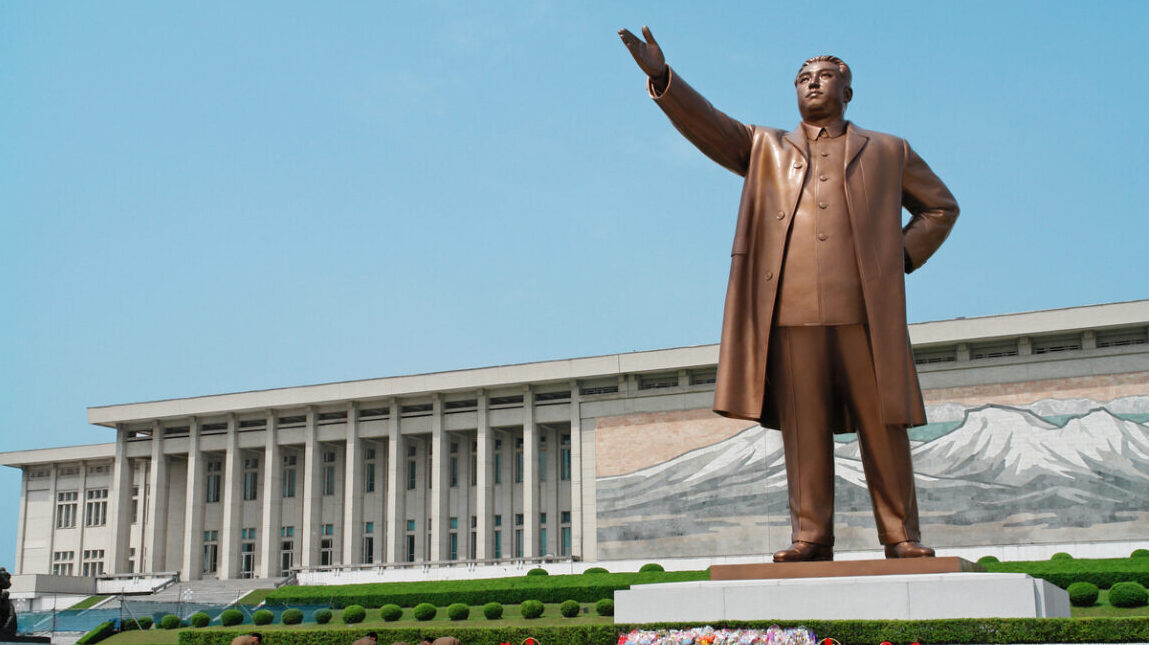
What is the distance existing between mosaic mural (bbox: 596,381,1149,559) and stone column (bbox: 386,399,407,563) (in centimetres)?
722

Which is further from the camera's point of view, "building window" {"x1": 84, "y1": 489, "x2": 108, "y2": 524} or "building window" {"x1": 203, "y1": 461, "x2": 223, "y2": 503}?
"building window" {"x1": 84, "y1": 489, "x2": 108, "y2": 524}

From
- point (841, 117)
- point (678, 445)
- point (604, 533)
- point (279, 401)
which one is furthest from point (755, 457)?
point (841, 117)

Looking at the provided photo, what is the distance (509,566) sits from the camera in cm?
3134

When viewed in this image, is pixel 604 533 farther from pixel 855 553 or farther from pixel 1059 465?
pixel 1059 465

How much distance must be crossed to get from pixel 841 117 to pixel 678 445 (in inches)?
978

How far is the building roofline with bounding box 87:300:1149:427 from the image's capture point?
92.0 ft

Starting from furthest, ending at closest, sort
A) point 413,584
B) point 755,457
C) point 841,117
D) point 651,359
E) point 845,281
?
point 651,359, point 755,457, point 413,584, point 841,117, point 845,281

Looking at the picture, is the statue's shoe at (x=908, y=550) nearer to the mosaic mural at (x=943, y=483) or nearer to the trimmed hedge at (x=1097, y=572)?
the trimmed hedge at (x=1097, y=572)

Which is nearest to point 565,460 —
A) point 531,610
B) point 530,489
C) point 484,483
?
point 530,489

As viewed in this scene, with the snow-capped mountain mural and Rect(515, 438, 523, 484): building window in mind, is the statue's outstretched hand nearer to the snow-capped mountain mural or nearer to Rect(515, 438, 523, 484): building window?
the snow-capped mountain mural

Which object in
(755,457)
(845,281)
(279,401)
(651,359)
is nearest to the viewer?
(845,281)

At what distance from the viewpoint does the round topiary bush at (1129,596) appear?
1602cm

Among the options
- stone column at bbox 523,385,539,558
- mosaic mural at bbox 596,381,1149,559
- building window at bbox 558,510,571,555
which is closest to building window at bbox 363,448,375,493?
stone column at bbox 523,385,539,558

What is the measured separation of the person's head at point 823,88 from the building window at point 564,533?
28.6 metres
